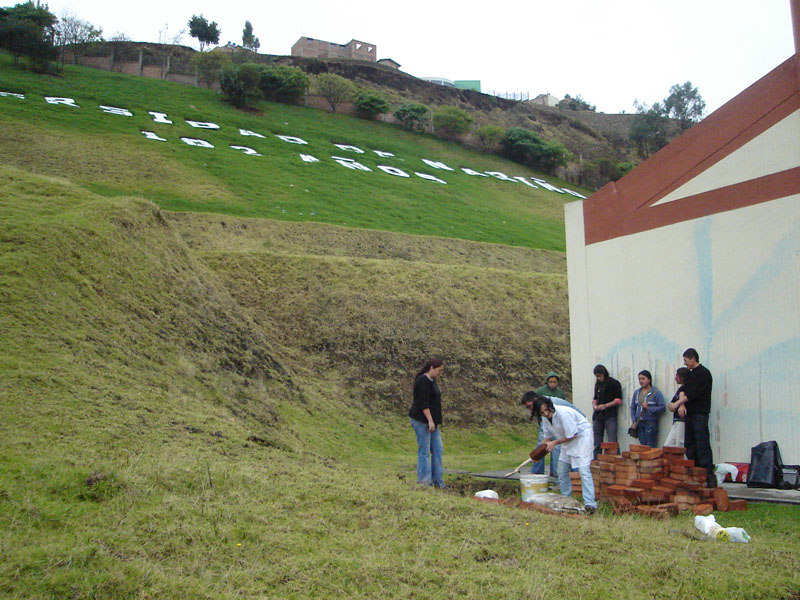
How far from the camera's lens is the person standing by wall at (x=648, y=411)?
9.81m

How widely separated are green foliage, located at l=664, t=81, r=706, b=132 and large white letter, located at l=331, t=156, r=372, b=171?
125 ft

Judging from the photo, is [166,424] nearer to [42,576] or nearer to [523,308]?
[42,576]

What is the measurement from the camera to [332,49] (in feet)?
227

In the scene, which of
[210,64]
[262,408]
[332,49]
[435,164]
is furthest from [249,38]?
[262,408]

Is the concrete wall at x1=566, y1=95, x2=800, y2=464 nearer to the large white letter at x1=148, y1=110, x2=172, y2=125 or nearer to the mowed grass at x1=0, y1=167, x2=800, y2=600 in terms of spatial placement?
the mowed grass at x1=0, y1=167, x2=800, y2=600

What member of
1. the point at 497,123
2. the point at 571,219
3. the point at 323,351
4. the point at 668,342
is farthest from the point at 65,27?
the point at 668,342

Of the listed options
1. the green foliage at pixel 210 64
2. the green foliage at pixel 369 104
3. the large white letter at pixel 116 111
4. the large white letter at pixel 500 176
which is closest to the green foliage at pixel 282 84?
the green foliage at pixel 210 64

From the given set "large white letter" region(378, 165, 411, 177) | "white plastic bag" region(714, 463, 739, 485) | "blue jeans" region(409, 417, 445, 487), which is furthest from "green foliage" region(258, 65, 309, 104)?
"white plastic bag" region(714, 463, 739, 485)

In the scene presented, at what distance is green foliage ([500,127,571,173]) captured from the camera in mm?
45312

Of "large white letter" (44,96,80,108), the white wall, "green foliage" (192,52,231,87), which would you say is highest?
"green foliage" (192,52,231,87)

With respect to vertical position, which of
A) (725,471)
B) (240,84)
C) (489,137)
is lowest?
(725,471)

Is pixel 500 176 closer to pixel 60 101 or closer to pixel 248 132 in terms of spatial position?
pixel 248 132

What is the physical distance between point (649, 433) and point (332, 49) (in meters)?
66.3

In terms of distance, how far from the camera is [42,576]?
4.29 meters
